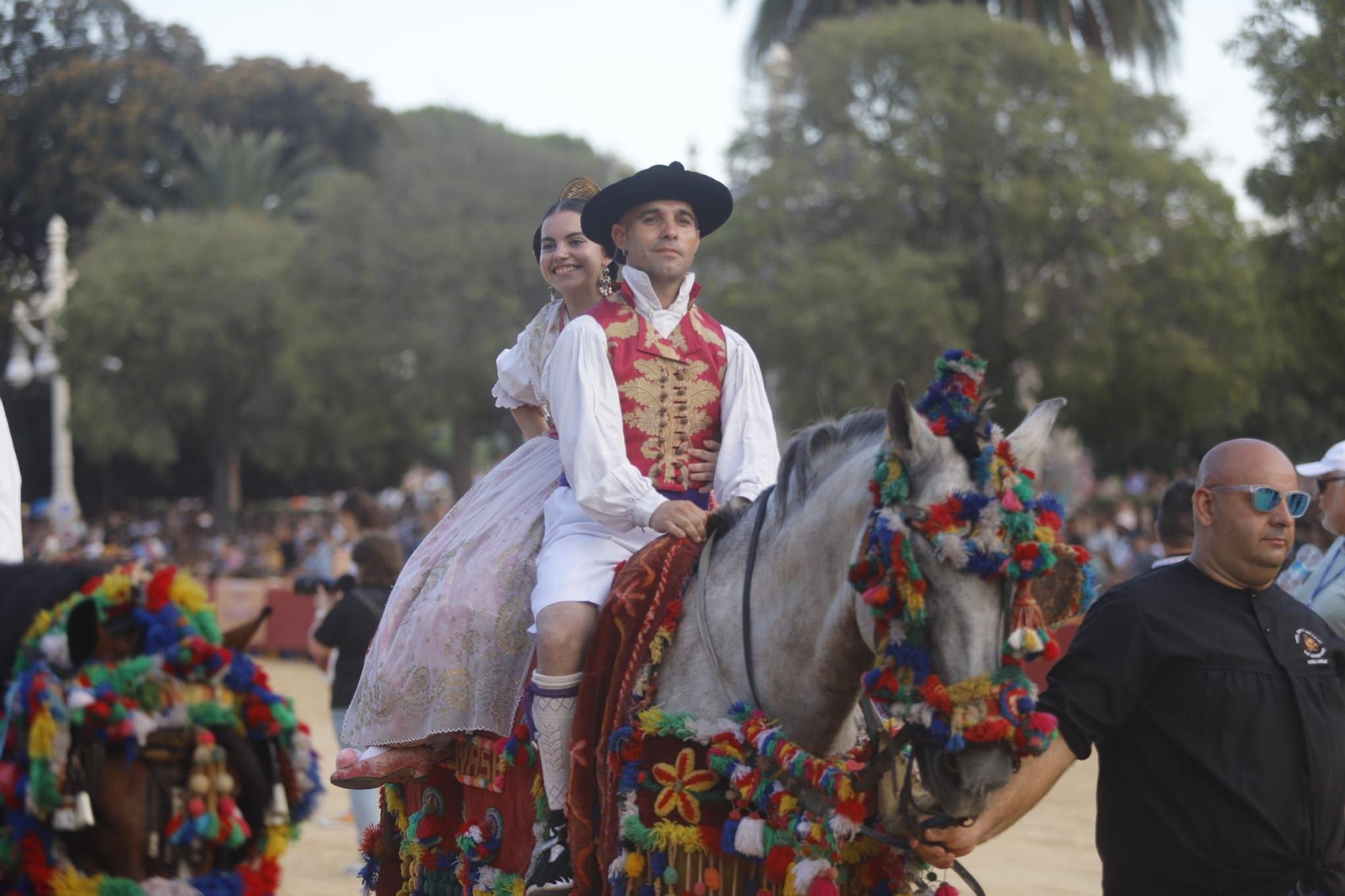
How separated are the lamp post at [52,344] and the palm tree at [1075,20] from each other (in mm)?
19254

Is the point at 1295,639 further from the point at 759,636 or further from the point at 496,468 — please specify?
the point at 496,468

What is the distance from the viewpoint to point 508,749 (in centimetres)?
456

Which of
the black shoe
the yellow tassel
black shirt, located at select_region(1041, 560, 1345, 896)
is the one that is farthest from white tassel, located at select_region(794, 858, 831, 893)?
the yellow tassel

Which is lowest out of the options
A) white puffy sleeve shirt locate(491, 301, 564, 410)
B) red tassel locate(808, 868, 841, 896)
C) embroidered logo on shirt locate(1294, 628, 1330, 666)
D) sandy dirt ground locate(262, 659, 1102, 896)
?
sandy dirt ground locate(262, 659, 1102, 896)

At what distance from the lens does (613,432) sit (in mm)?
4504

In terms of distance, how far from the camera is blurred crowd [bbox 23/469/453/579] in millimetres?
15027

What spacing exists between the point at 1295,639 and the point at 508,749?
2367 millimetres

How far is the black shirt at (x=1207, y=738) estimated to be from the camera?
3.71 m

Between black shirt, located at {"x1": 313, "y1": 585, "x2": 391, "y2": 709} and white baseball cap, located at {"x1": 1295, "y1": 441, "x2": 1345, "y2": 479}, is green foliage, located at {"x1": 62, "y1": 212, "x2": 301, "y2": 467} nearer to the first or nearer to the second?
black shirt, located at {"x1": 313, "y1": 585, "x2": 391, "y2": 709}

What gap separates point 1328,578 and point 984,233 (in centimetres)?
2374

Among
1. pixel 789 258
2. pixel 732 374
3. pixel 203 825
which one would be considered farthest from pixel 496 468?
pixel 789 258

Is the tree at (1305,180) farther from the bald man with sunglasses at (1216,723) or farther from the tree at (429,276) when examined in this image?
the tree at (429,276)

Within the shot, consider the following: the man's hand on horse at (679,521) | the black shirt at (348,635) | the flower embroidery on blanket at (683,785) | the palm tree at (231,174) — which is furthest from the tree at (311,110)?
the flower embroidery on blanket at (683,785)

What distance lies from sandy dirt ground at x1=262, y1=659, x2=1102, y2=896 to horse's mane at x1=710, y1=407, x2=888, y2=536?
13.6 feet
